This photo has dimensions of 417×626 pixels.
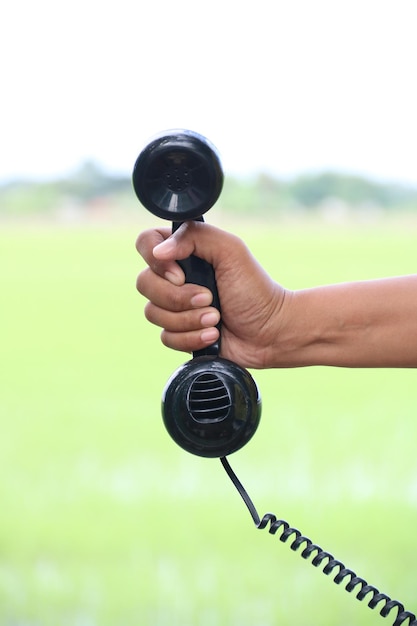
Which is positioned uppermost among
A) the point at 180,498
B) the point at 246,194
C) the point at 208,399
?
the point at 246,194

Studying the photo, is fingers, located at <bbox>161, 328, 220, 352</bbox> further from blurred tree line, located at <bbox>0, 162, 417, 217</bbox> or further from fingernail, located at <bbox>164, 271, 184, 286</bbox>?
blurred tree line, located at <bbox>0, 162, 417, 217</bbox>

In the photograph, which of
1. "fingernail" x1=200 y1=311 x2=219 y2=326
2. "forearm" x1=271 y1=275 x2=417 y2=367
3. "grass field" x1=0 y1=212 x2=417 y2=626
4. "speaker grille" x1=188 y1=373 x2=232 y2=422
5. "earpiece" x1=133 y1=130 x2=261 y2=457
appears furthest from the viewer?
Result: "grass field" x1=0 y1=212 x2=417 y2=626

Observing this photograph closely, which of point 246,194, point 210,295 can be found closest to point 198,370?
point 210,295

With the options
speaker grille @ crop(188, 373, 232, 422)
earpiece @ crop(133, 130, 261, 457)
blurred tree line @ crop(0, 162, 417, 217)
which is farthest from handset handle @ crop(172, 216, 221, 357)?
blurred tree line @ crop(0, 162, 417, 217)

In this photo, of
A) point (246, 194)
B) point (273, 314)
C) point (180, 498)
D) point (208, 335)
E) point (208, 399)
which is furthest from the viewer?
point (246, 194)

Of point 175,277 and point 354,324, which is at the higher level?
point 354,324

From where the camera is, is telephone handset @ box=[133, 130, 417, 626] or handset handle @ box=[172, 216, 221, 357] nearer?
telephone handset @ box=[133, 130, 417, 626]

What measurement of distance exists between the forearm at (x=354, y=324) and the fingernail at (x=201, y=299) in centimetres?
16

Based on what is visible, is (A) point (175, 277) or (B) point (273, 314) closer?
(A) point (175, 277)

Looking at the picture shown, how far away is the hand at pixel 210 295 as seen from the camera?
1.27 metres

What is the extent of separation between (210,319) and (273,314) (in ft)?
0.49

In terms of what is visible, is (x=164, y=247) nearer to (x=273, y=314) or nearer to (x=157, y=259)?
(x=157, y=259)

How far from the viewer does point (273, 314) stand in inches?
56.5

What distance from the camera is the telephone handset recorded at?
1.10 meters
